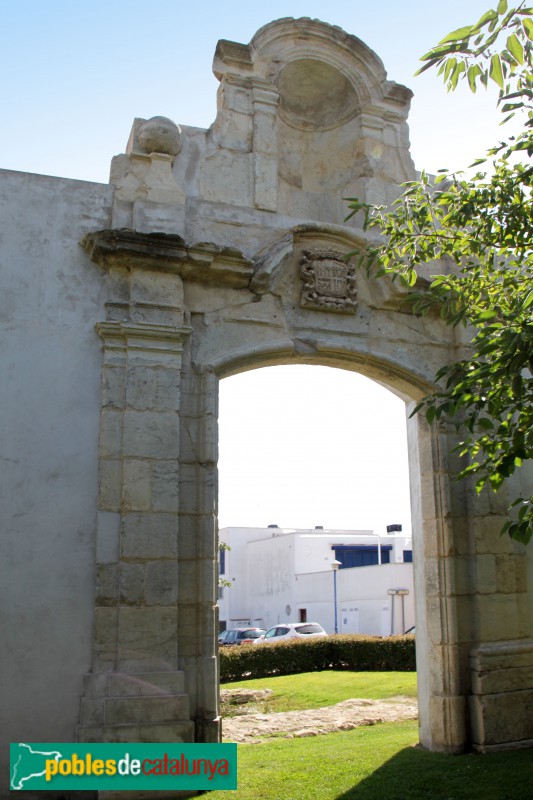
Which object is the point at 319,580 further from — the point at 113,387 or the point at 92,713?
the point at 92,713

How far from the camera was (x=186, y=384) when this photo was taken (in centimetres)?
641

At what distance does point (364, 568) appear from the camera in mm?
→ 29688

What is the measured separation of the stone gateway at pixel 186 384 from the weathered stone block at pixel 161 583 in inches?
0.6

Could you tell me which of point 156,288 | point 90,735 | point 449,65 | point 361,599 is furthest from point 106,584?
point 361,599

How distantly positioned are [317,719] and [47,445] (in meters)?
4.90

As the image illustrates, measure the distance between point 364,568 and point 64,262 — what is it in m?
25.0

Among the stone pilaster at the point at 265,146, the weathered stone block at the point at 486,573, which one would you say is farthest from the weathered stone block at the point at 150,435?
the weathered stone block at the point at 486,573

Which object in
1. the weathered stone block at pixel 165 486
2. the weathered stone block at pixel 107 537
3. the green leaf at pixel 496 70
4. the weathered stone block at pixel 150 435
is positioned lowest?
the weathered stone block at pixel 107 537

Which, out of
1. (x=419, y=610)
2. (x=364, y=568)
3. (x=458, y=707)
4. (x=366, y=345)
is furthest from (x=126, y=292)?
(x=364, y=568)

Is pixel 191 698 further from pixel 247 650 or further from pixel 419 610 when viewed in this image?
pixel 247 650

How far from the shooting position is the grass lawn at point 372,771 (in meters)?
5.45

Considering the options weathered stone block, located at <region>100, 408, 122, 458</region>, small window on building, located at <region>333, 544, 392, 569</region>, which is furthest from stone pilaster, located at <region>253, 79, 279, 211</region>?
small window on building, located at <region>333, 544, 392, 569</region>

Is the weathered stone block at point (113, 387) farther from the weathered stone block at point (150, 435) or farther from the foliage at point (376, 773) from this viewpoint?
the foliage at point (376, 773)

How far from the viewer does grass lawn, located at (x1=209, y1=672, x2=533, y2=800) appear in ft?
17.9
